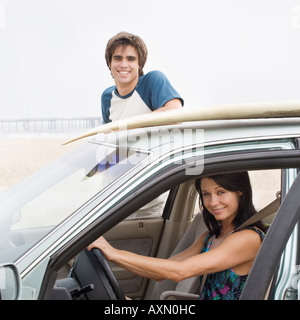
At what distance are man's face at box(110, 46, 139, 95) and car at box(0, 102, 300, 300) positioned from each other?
1.41 m

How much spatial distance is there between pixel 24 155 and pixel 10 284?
2546 centimetres

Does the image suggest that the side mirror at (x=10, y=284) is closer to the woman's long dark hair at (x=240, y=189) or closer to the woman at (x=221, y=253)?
the woman at (x=221, y=253)

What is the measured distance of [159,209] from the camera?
3.39 metres

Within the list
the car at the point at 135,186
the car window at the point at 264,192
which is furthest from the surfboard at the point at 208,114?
the car window at the point at 264,192

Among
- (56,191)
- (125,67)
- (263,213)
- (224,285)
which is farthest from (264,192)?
(56,191)

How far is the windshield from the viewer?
65.3 inches

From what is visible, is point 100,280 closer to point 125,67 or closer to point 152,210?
point 152,210

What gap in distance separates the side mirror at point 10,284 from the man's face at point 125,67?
2.06m

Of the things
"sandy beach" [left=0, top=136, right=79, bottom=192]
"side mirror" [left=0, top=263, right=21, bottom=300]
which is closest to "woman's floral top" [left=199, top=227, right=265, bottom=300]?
"side mirror" [left=0, top=263, right=21, bottom=300]

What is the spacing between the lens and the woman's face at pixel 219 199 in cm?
211

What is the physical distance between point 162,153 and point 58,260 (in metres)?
0.48

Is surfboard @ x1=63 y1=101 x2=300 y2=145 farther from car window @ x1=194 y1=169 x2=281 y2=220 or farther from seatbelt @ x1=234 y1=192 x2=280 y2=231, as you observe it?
seatbelt @ x1=234 y1=192 x2=280 y2=231

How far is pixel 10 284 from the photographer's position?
4.82 feet
